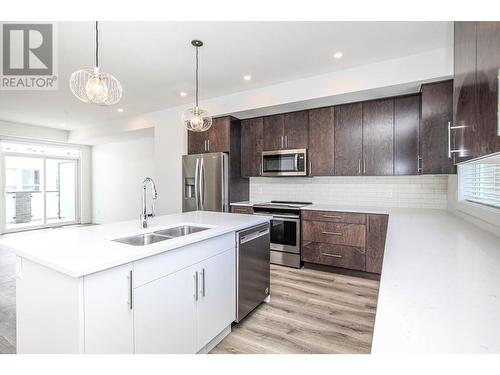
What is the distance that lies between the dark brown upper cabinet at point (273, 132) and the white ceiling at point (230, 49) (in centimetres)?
61

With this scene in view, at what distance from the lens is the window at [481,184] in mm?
1979

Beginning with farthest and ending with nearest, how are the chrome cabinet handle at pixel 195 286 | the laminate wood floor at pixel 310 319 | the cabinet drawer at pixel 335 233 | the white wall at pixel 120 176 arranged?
the white wall at pixel 120 176
the cabinet drawer at pixel 335 233
the laminate wood floor at pixel 310 319
the chrome cabinet handle at pixel 195 286

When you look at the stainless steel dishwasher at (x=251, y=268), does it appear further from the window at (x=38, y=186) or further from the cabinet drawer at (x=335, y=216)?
the window at (x=38, y=186)

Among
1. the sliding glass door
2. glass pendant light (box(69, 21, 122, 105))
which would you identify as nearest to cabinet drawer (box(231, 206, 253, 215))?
glass pendant light (box(69, 21, 122, 105))

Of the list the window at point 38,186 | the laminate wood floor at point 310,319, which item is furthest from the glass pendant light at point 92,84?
the window at point 38,186

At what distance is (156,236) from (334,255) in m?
2.40

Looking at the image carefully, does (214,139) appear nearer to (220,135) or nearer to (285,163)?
(220,135)

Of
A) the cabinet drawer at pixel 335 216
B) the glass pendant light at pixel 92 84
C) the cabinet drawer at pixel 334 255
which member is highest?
the glass pendant light at pixel 92 84

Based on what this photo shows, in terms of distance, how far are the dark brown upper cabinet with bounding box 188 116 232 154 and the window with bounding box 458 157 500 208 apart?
10.00 feet

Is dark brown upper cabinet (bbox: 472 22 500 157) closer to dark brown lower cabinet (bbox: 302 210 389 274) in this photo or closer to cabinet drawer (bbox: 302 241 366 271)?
dark brown lower cabinet (bbox: 302 210 389 274)

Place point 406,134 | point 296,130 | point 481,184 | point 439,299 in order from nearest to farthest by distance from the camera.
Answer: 1. point 439,299
2. point 481,184
3. point 406,134
4. point 296,130

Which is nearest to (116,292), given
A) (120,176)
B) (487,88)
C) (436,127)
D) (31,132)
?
(487,88)

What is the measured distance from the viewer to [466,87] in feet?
3.75
